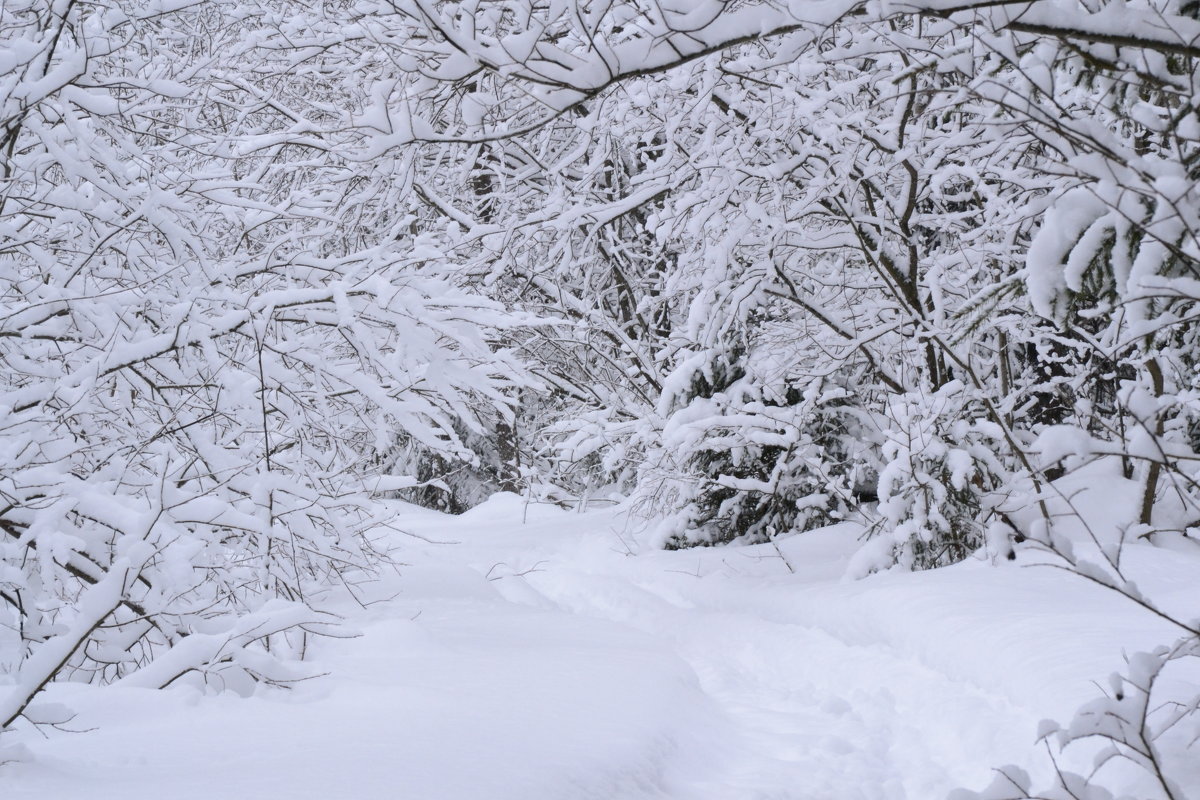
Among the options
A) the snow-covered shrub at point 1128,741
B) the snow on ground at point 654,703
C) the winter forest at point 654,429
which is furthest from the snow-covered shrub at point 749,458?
the snow-covered shrub at point 1128,741

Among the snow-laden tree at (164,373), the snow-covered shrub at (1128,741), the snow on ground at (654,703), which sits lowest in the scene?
the snow on ground at (654,703)

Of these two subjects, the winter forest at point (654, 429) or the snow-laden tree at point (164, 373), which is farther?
the snow-laden tree at point (164, 373)

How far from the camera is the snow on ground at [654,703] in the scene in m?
2.62

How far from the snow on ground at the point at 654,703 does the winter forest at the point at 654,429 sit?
0.03 m

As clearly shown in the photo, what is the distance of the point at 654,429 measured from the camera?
328 inches

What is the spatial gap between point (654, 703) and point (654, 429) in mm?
4515

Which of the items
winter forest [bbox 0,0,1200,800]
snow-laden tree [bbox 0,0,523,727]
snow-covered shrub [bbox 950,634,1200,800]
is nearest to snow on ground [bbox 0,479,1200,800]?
winter forest [bbox 0,0,1200,800]

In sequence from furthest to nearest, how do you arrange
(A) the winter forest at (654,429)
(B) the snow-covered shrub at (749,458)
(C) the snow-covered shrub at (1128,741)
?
(B) the snow-covered shrub at (749,458), (A) the winter forest at (654,429), (C) the snow-covered shrub at (1128,741)

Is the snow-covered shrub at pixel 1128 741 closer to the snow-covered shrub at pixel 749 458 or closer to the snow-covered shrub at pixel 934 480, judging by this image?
the snow-covered shrub at pixel 934 480

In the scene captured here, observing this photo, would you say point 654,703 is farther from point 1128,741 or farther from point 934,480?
point 934,480

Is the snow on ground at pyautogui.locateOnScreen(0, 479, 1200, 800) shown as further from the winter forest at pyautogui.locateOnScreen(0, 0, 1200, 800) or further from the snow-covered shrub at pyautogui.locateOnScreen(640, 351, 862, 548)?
the snow-covered shrub at pyautogui.locateOnScreen(640, 351, 862, 548)

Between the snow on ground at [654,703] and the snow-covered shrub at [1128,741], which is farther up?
the snow-covered shrub at [1128,741]

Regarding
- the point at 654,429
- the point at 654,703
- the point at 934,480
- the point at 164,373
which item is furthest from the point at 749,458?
the point at 164,373

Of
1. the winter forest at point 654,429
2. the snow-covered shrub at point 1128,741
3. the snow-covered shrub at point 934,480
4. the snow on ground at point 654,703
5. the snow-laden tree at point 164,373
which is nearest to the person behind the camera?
the snow-covered shrub at point 1128,741
